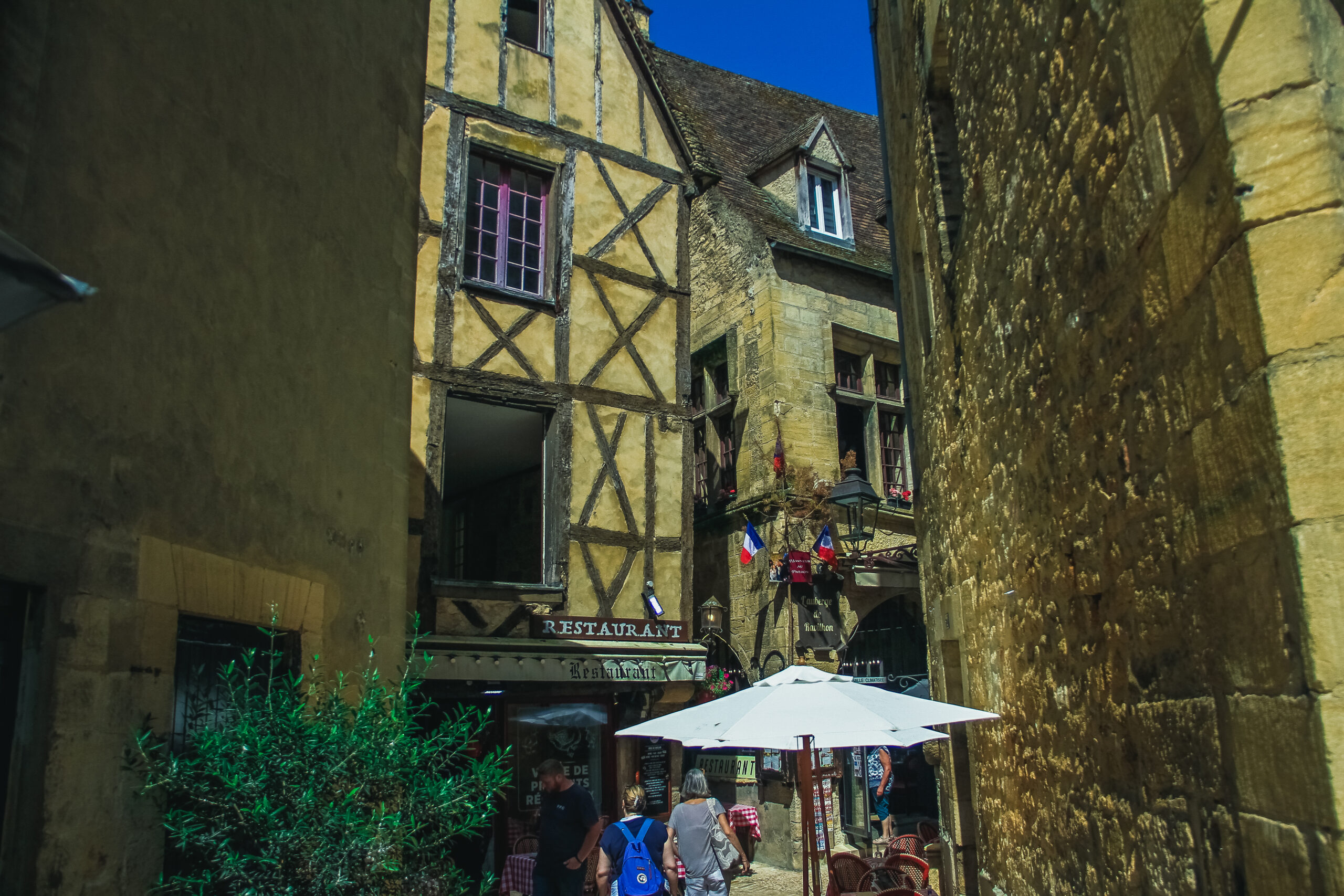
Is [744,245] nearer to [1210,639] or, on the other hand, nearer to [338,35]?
[338,35]

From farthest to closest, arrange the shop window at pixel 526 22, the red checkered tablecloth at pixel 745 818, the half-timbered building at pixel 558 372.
Result: the red checkered tablecloth at pixel 745 818, the shop window at pixel 526 22, the half-timbered building at pixel 558 372

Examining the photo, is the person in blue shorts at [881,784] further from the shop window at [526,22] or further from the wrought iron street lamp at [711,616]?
the shop window at [526,22]

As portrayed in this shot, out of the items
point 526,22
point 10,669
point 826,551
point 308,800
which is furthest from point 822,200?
point 10,669

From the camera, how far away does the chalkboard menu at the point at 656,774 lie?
30.5ft

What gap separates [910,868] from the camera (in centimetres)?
657

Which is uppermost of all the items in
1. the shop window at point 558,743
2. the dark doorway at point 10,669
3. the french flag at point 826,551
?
the french flag at point 826,551

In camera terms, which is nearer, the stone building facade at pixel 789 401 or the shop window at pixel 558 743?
the shop window at pixel 558 743

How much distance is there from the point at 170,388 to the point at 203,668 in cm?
91

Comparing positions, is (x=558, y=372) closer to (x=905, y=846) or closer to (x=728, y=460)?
(x=728, y=460)

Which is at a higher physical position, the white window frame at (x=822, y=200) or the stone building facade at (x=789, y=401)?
the white window frame at (x=822, y=200)

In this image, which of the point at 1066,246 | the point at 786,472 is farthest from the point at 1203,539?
the point at 786,472

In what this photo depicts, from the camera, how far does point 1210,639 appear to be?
226 cm

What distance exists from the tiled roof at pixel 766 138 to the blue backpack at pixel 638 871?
7.54m

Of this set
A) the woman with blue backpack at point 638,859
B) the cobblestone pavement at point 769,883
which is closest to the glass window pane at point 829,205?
the cobblestone pavement at point 769,883
